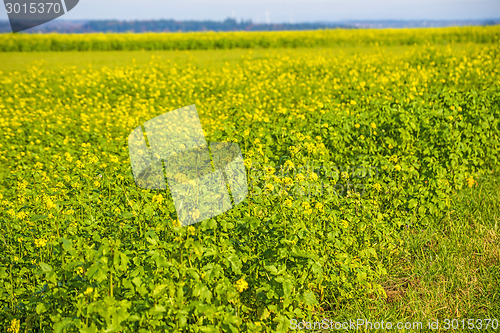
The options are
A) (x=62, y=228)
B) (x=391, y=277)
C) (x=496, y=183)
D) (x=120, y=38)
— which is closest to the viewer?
(x=62, y=228)

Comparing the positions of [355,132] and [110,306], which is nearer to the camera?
[110,306]

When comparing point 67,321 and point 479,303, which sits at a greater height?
point 67,321

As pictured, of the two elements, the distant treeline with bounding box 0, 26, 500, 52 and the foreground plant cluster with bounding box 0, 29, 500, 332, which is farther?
the distant treeline with bounding box 0, 26, 500, 52

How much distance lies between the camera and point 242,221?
100 inches

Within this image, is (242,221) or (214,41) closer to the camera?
(242,221)

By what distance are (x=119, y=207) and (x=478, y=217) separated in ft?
11.3

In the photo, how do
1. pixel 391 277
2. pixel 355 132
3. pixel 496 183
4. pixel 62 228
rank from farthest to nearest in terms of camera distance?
1. pixel 496 183
2. pixel 355 132
3. pixel 391 277
4. pixel 62 228

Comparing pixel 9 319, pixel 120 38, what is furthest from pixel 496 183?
pixel 120 38

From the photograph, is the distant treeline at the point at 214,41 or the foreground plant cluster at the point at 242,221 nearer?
the foreground plant cluster at the point at 242,221

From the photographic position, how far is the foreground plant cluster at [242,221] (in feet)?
7.01

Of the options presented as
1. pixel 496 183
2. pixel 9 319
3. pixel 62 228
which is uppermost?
pixel 62 228

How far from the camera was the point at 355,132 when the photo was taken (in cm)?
448

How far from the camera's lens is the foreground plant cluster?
2137mm

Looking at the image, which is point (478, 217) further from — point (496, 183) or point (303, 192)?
point (303, 192)
